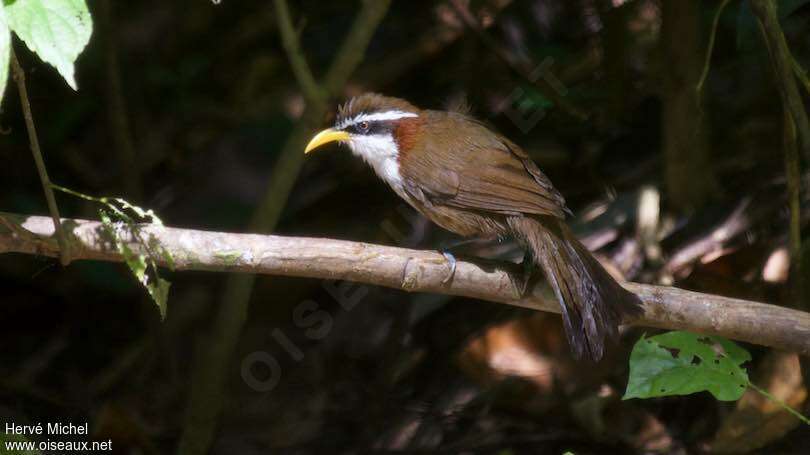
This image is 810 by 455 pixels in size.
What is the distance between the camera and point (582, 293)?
10.4ft

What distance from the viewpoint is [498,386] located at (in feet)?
14.4

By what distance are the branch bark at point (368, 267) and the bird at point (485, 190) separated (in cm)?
14

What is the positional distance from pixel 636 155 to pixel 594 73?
1.95 feet

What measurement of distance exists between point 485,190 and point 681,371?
3.44 feet

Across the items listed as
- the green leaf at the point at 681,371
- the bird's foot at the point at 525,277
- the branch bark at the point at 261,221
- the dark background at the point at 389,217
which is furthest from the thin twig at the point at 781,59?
the branch bark at the point at 261,221

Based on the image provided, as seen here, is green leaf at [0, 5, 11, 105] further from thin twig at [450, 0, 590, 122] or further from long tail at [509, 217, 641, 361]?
thin twig at [450, 0, 590, 122]

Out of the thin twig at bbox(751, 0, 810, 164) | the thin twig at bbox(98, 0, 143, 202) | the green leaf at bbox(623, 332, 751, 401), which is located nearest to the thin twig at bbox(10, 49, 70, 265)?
the green leaf at bbox(623, 332, 751, 401)

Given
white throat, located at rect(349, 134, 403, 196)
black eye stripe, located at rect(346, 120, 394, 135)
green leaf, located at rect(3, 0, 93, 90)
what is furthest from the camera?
black eye stripe, located at rect(346, 120, 394, 135)

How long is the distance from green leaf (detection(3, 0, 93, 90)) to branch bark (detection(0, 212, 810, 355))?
774mm

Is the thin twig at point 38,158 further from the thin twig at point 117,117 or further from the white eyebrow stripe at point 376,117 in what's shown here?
the thin twig at point 117,117

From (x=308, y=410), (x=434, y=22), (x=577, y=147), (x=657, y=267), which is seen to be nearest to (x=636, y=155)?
(x=577, y=147)

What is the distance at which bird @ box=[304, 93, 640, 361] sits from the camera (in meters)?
3.14

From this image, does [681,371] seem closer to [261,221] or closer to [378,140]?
[378,140]

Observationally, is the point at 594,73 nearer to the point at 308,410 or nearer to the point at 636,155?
the point at 636,155
